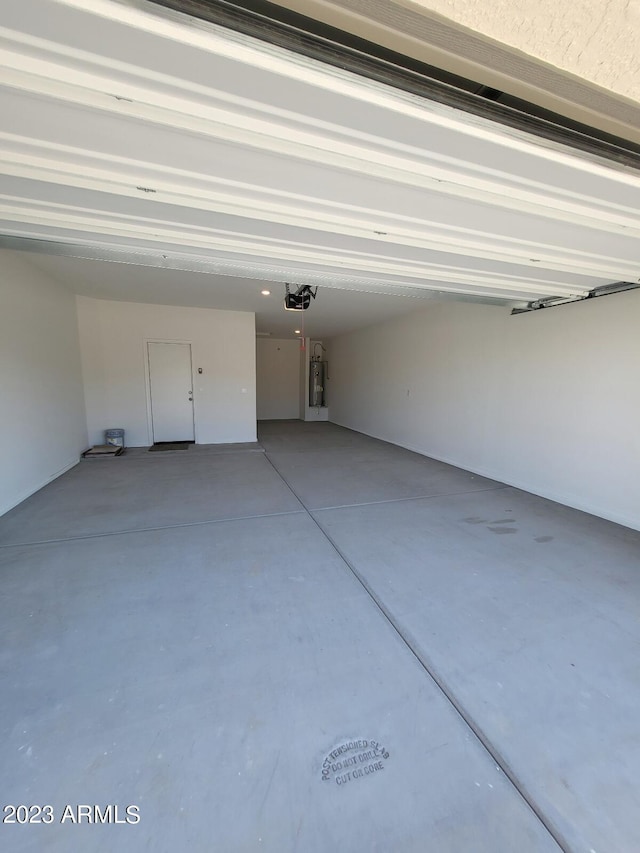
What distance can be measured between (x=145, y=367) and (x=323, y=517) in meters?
4.92

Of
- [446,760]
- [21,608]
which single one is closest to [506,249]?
[446,760]

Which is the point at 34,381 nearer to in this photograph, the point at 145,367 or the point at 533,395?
the point at 145,367

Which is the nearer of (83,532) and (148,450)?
(83,532)

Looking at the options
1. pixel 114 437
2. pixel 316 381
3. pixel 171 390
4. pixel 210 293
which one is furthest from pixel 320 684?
pixel 316 381

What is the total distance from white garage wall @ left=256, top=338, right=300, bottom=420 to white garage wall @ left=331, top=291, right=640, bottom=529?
4.29 m

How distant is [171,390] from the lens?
262 inches

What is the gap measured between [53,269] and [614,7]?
214 inches

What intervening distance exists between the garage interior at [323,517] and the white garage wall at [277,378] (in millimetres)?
6336

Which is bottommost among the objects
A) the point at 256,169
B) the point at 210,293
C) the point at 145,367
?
the point at 145,367

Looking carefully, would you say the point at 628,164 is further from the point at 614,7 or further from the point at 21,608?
the point at 21,608

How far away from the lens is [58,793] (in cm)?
113

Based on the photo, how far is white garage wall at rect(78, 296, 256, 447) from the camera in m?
5.96

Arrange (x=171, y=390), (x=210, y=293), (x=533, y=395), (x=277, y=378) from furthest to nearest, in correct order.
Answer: (x=277, y=378)
(x=171, y=390)
(x=210, y=293)
(x=533, y=395)

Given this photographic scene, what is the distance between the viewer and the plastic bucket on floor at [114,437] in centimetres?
607
